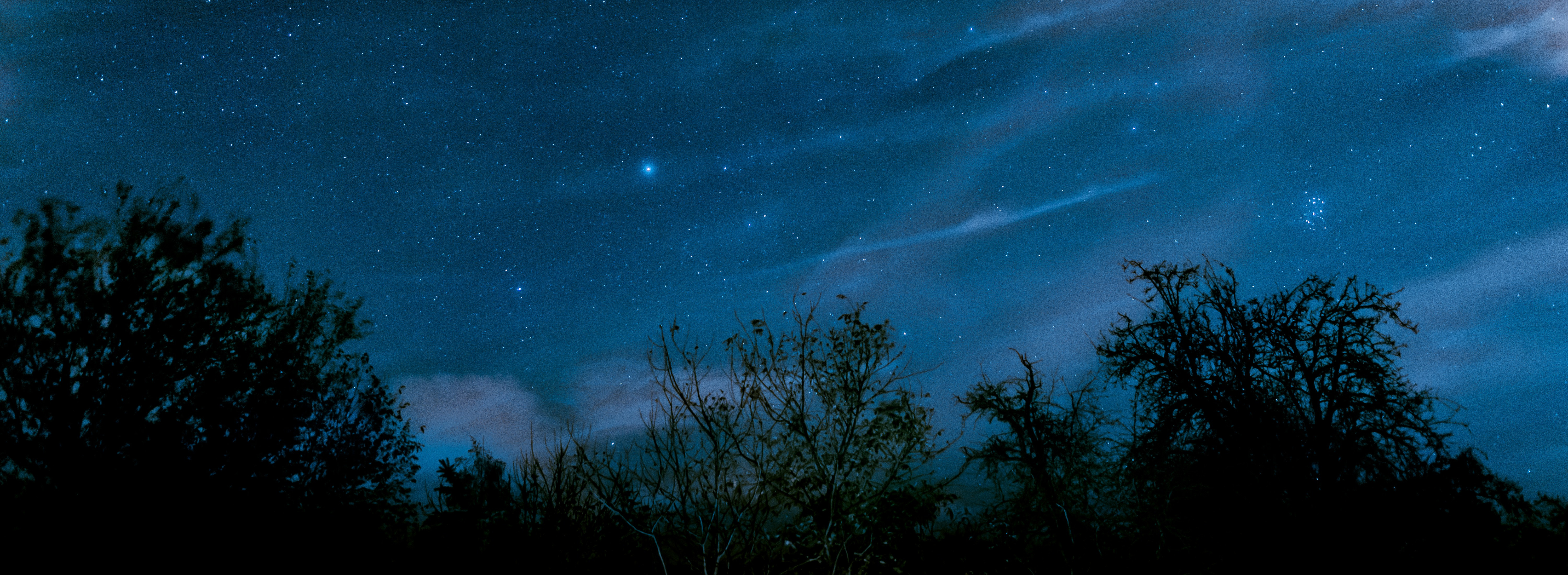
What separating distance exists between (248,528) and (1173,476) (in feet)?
60.0

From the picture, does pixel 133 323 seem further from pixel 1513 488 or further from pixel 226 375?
pixel 1513 488

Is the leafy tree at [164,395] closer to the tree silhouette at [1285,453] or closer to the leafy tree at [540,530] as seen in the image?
the leafy tree at [540,530]

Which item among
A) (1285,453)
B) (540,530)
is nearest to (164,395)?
(540,530)

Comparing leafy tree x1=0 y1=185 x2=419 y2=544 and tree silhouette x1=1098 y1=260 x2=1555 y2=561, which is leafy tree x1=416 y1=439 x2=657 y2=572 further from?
tree silhouette x1=1098 y1=260 x2=1555 y2=561

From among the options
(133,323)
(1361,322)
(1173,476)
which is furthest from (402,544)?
(1361,322)

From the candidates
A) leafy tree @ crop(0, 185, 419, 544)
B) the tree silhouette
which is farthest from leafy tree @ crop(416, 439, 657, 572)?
the tree silhouette

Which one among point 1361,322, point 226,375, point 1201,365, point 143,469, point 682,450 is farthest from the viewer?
point 1201,365

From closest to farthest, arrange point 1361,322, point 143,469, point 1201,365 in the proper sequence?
point 143,469 → point 1361,322 → point 1201,365

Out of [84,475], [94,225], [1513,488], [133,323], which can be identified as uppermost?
[94,225]

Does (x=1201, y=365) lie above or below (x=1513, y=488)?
above

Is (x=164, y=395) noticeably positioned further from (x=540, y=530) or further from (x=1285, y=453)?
(x=1285, y=453)

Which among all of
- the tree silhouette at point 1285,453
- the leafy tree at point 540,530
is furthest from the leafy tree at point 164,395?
the tree silhouette at point 1285,453

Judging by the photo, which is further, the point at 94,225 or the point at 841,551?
the point at 841,551

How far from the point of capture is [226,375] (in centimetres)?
1508
